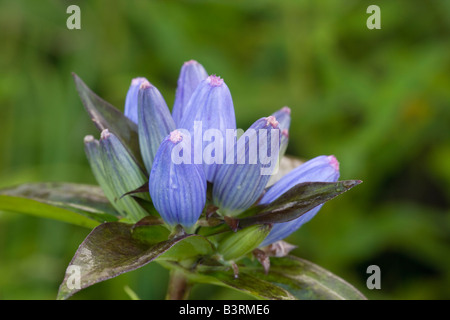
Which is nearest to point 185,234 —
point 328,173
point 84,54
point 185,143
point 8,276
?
point 185,143

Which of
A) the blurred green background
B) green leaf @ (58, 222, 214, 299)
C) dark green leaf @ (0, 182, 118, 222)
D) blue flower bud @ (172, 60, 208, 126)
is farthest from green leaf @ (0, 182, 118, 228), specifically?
the blurred green background

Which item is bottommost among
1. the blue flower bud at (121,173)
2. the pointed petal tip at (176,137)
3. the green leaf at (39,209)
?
the green leaf at (39,209)

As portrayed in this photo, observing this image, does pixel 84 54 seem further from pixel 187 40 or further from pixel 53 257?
pixel 53 257

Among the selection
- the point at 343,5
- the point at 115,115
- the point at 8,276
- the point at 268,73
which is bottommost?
the point at 8,276

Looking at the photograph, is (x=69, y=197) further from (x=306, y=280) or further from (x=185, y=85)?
(x=306, y=280)

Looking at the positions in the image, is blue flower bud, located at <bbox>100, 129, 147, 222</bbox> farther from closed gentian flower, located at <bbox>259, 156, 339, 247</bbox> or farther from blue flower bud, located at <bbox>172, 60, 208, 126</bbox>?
closed gentian flower, located at <bbox>259, 156, 339, 247</bbox>

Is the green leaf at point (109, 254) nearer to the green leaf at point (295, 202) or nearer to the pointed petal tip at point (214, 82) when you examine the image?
the green leaf at point (295, 202)

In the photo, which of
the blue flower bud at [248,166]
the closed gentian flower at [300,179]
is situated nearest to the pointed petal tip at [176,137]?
the blue flower bud at [248,166]
